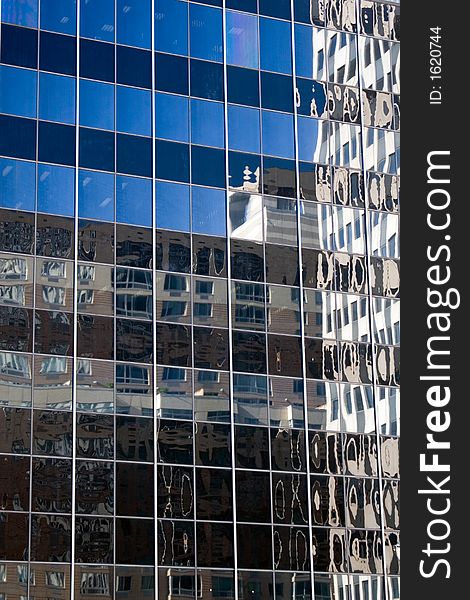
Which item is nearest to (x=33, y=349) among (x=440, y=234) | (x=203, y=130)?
(x=203, y=130)

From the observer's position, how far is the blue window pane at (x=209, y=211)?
39.8 metres

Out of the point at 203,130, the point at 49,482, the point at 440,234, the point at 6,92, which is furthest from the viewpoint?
the point at 203,130

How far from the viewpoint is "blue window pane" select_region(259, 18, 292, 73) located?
4222cm

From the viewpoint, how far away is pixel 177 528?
36.8m

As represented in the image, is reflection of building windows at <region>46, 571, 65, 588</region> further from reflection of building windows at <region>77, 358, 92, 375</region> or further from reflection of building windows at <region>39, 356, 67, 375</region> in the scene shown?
reflection of building windows at <region>77, 358, 92, 375</region>

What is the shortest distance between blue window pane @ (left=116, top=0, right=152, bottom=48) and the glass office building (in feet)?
0.23

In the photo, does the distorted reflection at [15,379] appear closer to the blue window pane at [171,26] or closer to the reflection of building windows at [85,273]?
the reflection of building windows at [85,273]

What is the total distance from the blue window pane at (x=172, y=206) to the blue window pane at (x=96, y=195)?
4.97ft

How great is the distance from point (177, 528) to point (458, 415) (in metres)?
11.5

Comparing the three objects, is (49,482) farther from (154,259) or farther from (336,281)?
(336,281)

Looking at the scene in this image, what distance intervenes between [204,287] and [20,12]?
9.86 meters

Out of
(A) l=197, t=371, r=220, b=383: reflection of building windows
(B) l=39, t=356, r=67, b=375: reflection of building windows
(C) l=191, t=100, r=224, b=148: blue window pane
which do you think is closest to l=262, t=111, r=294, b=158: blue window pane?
(C) l=191, t=100, r=224, b=148: blue window pane

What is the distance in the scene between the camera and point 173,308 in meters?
38.7

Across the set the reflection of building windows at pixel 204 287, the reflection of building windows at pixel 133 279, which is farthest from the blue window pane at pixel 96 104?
the reflection of building windows at pixel 204 287
